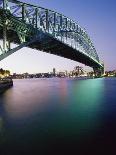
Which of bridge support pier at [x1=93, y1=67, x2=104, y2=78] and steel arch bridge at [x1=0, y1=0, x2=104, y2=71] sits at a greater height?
steel arch bridge at [x1=0, y1=0, x2=104, y2=71]

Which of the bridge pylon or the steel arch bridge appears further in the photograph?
the bridge pylon

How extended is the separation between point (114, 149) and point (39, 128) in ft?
16.6

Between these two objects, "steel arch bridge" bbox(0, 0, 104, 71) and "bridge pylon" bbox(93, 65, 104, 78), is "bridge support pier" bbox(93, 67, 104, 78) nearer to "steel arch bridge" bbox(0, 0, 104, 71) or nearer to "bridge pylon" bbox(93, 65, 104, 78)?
"bridge pylon" bbox(93, 65, 104, 78)

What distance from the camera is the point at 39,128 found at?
1555cm

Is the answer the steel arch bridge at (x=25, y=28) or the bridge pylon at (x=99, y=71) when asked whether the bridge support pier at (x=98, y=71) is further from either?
the steel arch bridge at (x=25, y=28)

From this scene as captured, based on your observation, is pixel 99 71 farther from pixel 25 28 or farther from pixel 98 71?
pixel 25 28

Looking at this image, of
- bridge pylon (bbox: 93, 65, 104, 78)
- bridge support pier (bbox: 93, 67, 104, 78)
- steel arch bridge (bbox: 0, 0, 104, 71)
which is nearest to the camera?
steel arch bridge (bbox: 0, 0, 104, 71)

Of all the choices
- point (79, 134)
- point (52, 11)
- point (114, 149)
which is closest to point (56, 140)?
point (79, 134)

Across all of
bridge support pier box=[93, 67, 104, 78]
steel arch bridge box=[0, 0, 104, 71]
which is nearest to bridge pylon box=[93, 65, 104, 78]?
bridge support pier box=[93, 67, 104, 78]

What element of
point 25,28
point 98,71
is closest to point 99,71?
point 98,71

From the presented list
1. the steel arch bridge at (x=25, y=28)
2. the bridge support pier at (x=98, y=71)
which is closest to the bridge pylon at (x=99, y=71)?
the bridge support pier at (x=98, y=71)

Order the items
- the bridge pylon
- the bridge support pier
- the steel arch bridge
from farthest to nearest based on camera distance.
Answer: the bridge support pier → the bridge pylon → the steel arch bridge

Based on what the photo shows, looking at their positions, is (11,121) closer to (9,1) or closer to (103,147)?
(103,147)

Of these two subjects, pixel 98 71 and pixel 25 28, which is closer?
pixel 25 28
